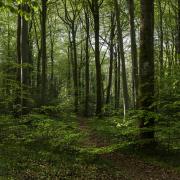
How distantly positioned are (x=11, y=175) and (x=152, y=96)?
519 cm

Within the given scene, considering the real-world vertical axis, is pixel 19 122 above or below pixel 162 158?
above

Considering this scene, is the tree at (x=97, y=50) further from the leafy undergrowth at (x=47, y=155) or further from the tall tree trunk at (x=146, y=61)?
the tall tree trunk at (x=146, y=61)

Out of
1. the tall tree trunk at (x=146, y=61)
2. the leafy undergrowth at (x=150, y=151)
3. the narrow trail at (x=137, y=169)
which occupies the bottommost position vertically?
the narrow trail at (x=137, y=169)

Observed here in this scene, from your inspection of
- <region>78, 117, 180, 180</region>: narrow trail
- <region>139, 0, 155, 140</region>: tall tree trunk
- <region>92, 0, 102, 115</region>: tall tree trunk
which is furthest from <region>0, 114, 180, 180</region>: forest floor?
<region>92, 0, 102, 115</region>: tall tree trunk

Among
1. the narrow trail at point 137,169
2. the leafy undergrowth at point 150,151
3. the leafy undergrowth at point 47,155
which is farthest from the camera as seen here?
the leafy undergrowth at point 150,151

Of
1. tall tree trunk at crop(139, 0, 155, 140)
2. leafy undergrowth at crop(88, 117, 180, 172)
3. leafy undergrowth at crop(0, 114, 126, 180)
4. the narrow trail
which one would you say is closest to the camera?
leafy undergrowth at crop(0, 114, 126, 180)

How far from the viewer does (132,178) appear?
897cm

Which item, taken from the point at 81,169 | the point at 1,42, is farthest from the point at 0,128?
the point at 1,42

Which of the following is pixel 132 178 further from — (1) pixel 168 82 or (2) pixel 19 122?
(2) pixel 19 122

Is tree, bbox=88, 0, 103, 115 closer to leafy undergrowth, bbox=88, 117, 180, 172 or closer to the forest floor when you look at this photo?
the forest floor

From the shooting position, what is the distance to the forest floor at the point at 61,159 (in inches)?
343

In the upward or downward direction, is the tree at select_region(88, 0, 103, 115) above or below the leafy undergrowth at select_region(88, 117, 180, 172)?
above

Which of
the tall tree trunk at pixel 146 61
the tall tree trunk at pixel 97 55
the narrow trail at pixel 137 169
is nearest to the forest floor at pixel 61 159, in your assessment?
the narrow trail at pixel 137 169

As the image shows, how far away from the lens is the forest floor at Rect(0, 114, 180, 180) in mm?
8719
